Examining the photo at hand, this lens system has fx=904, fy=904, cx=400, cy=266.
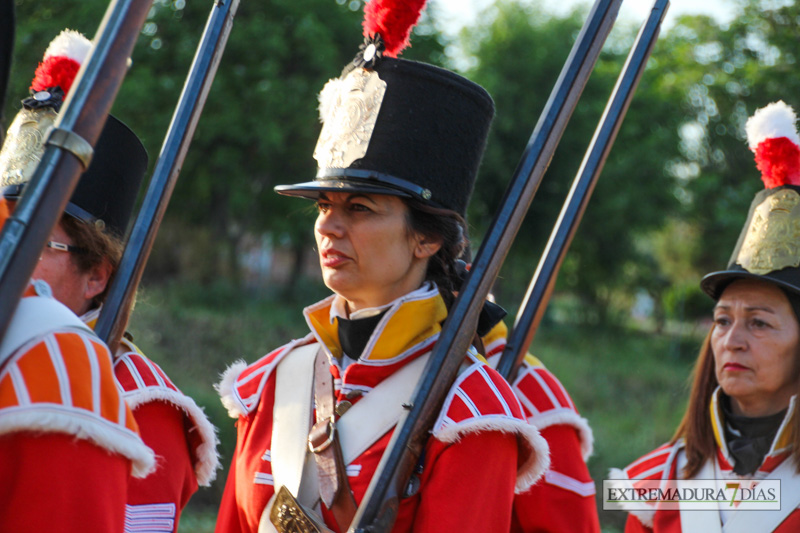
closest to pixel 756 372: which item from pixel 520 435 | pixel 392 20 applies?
pixel 520 435

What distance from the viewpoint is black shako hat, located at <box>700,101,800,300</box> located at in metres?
3.43

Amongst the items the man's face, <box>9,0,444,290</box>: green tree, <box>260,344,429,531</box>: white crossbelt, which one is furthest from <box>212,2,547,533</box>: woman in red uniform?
<box>9,0,444,290</box>: green tree

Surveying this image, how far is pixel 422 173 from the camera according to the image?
255 cm


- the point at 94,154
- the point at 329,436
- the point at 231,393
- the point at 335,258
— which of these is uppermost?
the point at 94,154

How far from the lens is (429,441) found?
2.35 metres

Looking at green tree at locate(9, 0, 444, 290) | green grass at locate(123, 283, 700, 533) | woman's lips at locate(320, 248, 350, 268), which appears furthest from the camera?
green tree at locate(9, 0, 444, 290)

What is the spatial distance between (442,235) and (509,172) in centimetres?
1716

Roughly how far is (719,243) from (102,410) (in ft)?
74.7

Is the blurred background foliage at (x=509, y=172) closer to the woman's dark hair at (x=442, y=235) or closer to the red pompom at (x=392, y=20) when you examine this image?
the woman's dark hair at (x=442, y=235)

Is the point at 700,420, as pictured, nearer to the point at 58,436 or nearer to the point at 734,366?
the point at 734,366

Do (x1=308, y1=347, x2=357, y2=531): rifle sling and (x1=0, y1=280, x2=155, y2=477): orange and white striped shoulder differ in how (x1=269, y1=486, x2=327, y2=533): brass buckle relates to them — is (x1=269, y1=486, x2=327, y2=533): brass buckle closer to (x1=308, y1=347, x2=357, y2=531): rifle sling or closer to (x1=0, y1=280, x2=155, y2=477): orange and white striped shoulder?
(x1=308, y1=347, x2=357, y2=531): rifle sling

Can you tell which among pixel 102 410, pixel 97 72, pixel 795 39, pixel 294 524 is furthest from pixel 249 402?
pixel 795 39

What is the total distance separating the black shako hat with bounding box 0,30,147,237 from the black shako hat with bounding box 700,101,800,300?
2202mm

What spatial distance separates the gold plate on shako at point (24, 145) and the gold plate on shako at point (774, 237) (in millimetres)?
2579
